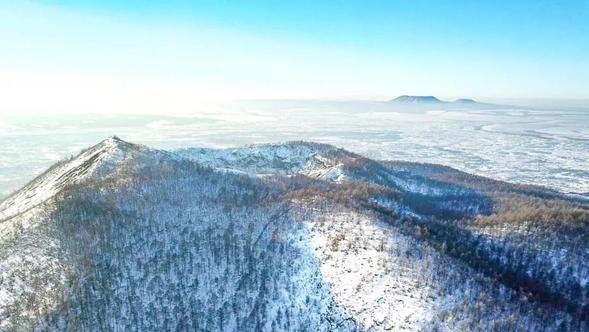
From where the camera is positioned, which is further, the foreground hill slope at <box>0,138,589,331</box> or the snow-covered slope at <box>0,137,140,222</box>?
the snow-covered slope at <box>0,137,140,222</box>

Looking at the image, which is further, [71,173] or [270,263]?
[71,173]

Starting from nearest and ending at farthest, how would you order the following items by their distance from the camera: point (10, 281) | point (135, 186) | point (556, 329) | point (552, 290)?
point (556, 329), point (10, 281), point (552, 290), point (135, 186)

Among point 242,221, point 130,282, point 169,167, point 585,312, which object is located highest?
point 169,167

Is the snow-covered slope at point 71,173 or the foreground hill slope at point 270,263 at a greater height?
the snow-covered slope at point 71,173

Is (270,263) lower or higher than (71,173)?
lower

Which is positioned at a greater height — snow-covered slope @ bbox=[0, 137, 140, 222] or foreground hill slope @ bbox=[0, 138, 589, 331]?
snow-covered slope @ bbox=[0, 137, 140, 222]

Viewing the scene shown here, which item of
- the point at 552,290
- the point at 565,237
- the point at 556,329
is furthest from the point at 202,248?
the point at 565,237

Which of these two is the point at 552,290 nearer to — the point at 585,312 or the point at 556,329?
the point at 585,312

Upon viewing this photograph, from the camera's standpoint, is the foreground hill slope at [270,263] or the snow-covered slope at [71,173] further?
the snow-covered slope at [71,173]
